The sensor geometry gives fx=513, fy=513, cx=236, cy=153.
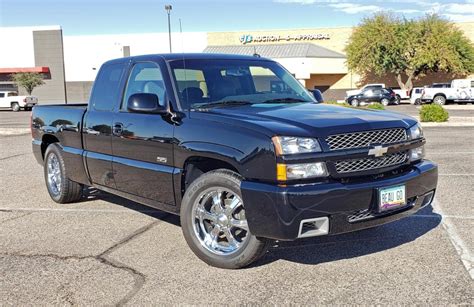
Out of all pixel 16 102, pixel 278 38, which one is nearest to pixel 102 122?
pixel 16 102

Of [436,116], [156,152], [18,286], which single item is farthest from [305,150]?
[436,116]

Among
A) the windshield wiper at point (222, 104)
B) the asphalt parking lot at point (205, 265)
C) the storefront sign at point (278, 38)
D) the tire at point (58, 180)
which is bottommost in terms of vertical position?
the asphalt parking lot at point (205, 265)

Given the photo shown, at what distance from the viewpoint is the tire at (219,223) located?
4.19m

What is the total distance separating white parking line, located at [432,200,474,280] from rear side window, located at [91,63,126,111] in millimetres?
3785

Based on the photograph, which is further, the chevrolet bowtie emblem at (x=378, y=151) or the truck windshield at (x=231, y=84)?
the truck windshield at (x=231, y=84)

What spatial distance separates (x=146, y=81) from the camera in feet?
17.8

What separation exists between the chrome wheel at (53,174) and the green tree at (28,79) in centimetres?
4895

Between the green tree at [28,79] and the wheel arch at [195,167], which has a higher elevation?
the green tree at [28,79]

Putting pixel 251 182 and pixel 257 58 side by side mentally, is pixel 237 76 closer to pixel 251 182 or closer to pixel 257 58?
pixel 257 58

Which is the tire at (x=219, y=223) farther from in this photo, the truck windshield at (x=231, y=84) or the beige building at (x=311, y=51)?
the beige building at (x=311, y=51)

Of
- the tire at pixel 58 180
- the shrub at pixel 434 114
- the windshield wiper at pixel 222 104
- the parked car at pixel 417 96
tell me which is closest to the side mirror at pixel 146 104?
the windshield wiper at pixel 222 104

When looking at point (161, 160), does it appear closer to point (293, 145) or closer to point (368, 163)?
point (293, 145)

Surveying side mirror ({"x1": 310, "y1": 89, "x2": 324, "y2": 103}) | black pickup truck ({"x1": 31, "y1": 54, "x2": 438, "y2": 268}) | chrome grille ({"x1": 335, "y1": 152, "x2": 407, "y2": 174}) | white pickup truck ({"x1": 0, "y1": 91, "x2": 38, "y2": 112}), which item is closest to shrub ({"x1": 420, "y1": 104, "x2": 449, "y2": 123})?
side mirror ({"x1": 310, "y1": 89, "x2": 324, "y2": 103})

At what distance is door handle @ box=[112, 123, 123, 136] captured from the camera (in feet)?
17.8
